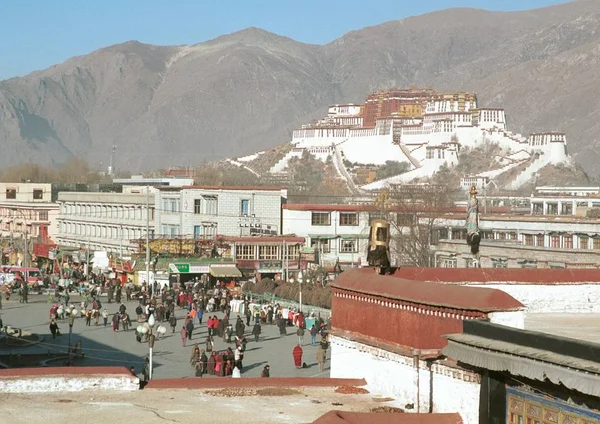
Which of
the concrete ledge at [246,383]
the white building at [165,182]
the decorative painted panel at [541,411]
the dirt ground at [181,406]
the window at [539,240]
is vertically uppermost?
the white building at [165,182]

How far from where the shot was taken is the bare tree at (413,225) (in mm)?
70250

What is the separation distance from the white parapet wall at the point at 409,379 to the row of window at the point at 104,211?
245ft

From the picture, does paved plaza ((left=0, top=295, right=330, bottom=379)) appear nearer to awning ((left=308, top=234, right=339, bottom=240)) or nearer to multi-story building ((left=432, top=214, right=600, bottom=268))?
multi-story building ((left=432, top=214, right=600, bottom=268))

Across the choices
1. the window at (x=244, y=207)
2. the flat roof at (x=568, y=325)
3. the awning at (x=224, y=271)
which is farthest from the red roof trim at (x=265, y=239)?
the flat roof at (x=568, y=325)

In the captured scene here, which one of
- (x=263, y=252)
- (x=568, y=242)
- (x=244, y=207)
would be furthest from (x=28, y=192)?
(x=568, y=242)

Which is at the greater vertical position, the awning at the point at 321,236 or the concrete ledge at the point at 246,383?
the awning at the point at 321,236

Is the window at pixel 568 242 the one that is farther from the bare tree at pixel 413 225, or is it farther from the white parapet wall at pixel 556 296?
the white parapet wall at pixel 556 296

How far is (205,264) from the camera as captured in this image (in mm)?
72125

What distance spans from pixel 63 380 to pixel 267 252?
197ft

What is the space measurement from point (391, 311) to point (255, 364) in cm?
2361

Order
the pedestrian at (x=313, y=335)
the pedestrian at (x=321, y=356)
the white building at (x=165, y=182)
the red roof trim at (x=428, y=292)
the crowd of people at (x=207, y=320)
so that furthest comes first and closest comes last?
the white building at (x=165, y=182), the pedestrian at (x=313, y=335), the crowd of people at (x=207, y=320), the pedestrian at (x=321, y=356), the red roof trim at (x=428, y=292)

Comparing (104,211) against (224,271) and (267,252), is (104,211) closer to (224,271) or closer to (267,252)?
(267,252)

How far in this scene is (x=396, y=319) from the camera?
54.7 ft

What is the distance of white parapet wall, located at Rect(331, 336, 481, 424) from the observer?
48.7 feet
